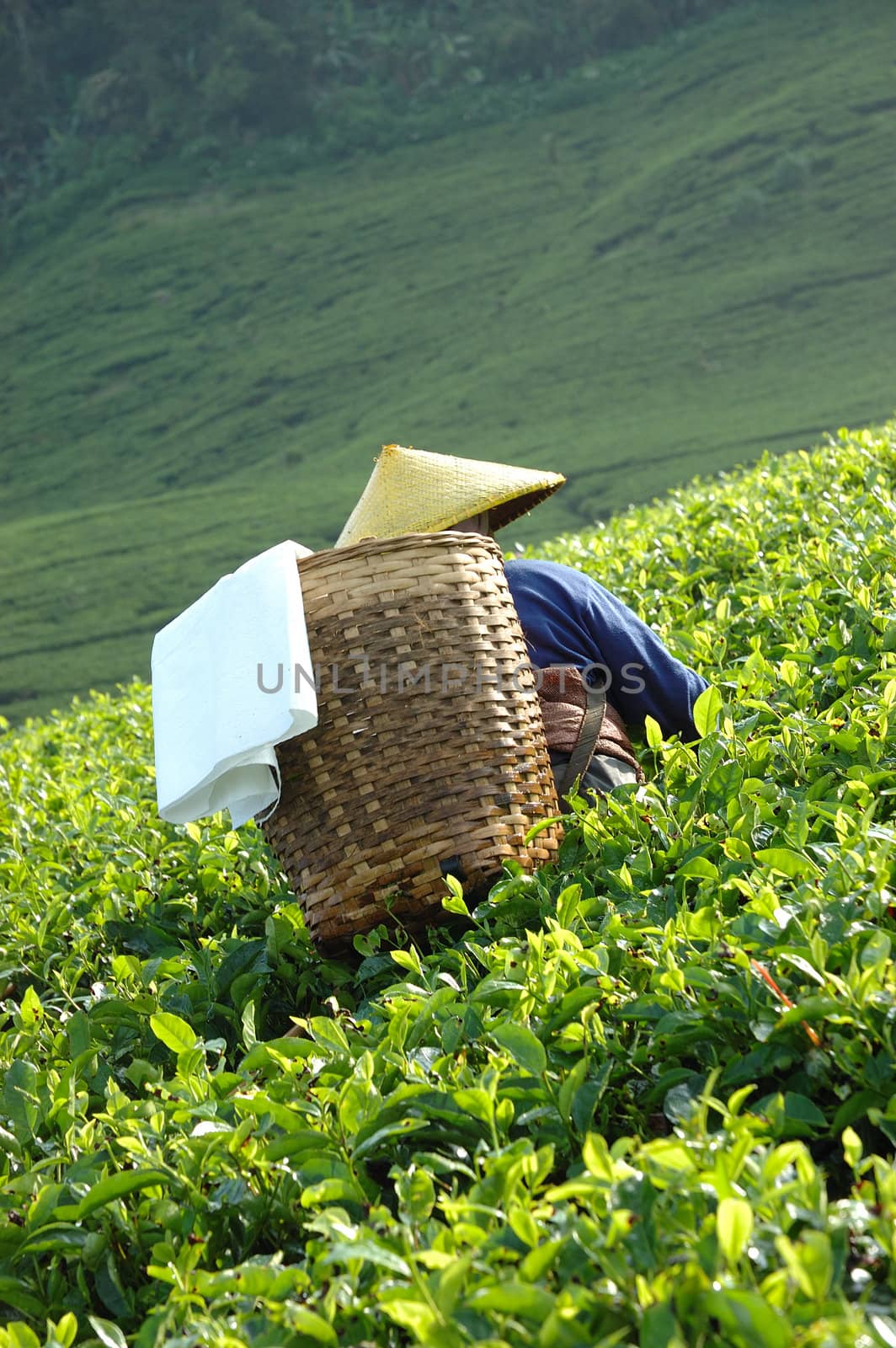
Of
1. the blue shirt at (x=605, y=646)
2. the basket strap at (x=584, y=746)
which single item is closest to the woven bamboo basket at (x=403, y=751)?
the basket strap at (x=584, y=746)

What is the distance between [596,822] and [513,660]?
27cm

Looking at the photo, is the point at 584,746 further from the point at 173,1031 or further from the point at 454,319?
the point at 454,319

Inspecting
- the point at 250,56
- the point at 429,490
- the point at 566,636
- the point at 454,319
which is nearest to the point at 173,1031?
the point at 566,636

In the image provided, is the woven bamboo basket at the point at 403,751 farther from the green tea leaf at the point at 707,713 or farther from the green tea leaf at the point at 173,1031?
the green tea leaf at the point at 173,1031

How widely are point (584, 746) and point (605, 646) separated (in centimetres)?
21

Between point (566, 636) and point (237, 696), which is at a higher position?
point (237, 696)

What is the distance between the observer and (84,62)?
24.2 metres

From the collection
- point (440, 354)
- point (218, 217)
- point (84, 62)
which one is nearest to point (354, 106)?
point (218, 217)

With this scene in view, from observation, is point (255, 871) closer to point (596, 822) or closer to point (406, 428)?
point (596, 822)

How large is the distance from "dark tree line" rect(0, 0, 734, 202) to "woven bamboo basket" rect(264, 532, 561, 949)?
78.4 feet

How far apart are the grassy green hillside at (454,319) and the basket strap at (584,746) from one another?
31.2 feet

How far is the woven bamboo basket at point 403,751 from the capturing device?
175cm

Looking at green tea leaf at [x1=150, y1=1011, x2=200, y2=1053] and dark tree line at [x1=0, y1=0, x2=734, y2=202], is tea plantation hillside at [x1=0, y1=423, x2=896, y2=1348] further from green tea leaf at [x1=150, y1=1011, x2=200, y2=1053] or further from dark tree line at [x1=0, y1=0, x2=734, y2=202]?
dark tree line at [x1=0, y1=0, x2=734, y2=202]

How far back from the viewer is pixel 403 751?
5.78 ft
